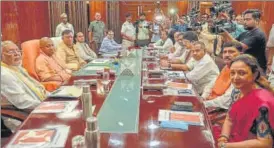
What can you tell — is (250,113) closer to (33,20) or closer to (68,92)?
(68,92)

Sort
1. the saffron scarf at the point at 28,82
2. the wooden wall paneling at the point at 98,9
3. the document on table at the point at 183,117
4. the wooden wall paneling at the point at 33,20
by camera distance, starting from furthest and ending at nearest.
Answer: the wooden wall paneling at the point at 98,9
the wooden wall paneling at the point at 33,20
the saffron scarf at the point at 28,82
the document on table at the point at 183,117

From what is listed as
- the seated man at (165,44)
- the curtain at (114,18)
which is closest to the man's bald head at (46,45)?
the seated man at (165,44)

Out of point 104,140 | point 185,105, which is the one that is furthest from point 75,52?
point 104,140

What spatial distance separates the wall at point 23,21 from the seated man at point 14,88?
1.92 m

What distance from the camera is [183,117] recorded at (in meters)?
1.48

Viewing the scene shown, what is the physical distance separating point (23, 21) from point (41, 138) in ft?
14.9

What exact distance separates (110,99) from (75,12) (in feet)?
19.1

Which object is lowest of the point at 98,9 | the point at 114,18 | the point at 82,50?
the point at 82,50

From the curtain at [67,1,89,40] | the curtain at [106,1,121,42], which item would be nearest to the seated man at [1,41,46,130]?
the curtain at [67,1,89,40]

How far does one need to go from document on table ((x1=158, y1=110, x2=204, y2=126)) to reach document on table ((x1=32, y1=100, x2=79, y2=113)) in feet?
1.75

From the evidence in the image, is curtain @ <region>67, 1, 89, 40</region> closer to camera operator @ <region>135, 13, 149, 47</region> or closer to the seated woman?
camera operator @ <region>135, 13, 149, 47</region>

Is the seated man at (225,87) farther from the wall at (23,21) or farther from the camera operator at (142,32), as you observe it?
the camera operator at (142,32)

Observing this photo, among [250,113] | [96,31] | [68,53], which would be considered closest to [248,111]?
[250,113]

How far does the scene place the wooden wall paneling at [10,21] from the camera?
14.6 feet
